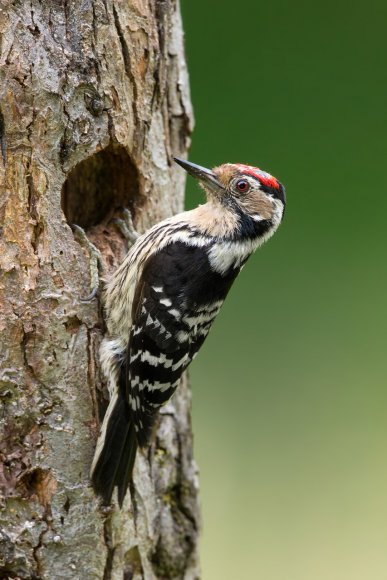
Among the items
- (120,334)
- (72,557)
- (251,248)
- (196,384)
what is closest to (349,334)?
(196,384)

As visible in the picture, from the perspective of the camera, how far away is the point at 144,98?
12.0 feet

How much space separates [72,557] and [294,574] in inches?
79.8

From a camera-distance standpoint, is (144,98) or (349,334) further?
(349,334)

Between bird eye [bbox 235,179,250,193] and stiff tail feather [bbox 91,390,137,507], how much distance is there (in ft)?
3.51

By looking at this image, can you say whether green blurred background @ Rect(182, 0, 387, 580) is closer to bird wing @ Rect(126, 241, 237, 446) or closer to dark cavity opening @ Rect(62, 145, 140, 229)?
dark cavity opening @ Rect(62, 145, 140, 229)

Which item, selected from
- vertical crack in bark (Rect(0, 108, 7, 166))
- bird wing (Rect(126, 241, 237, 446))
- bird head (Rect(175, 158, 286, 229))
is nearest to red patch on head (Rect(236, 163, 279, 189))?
bird head (Rect(175, 158, 286, 229))

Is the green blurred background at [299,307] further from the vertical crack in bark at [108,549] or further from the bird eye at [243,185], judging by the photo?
the vertical crack in bark at [108,549]

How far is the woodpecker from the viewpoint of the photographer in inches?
135

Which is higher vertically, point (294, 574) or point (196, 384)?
point (196, 384)

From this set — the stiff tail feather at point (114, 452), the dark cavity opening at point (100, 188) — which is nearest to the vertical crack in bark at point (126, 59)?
the dark cavity opening at point (100, 188)

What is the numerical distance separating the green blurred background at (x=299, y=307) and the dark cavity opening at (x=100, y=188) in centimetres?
136

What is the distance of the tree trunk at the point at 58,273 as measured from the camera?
3.27 metres

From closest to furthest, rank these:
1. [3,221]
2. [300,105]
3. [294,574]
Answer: [3,221], [294,574], [300,105]

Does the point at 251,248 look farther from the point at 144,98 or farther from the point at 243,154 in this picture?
the point at 243,154
